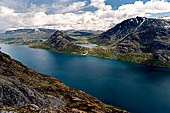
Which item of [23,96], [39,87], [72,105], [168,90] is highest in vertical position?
[23,96]

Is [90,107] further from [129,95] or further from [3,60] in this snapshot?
[3,60]

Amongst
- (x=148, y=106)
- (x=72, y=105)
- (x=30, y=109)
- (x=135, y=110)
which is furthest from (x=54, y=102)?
(x=148, y=106)

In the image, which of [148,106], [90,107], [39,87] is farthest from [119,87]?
[39,87]

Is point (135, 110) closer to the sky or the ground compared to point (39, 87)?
closer to the ground

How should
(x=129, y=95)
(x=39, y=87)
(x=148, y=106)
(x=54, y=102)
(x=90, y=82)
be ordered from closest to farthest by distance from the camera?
(x=54, y=102)
(x=39, y=87)
(x=148, y=106)
(x=129, y=95)
(x=90, y=82)

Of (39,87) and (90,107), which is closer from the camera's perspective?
(90,107)

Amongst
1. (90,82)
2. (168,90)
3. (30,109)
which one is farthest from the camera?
(90,82)

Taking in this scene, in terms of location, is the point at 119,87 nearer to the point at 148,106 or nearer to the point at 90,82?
the point at 90,82

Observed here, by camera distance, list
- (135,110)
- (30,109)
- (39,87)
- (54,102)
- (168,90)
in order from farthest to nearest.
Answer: (168,90) → (135,110) → (39,87) → (54,102) → (30,109)

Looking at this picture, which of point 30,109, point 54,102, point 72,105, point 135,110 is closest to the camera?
point 30,109
